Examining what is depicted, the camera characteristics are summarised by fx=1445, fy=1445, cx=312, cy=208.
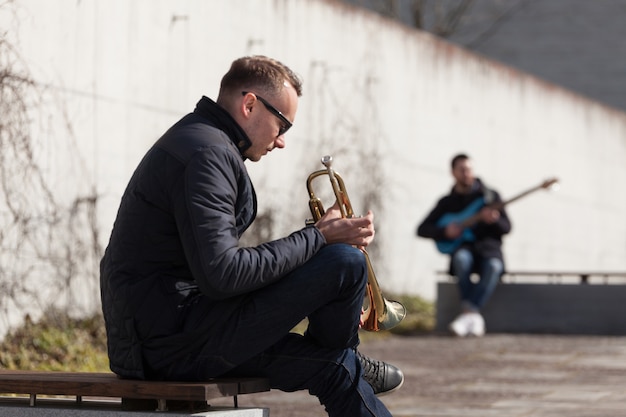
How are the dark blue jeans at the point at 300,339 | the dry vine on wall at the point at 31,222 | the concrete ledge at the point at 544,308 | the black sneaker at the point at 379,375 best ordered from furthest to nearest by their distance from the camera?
the concrete ledge at the point at 544,308 < the dry vine on wall at the point at 31,222 < the black sneaker at the point at 379,375 < the dark blue jeans at the point at 300,339

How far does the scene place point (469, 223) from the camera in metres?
11.7

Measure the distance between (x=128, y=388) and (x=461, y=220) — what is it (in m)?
7.64

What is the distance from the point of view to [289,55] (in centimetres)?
1214

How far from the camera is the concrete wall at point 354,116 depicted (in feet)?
29.7

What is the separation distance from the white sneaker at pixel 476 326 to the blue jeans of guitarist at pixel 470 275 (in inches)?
3.5

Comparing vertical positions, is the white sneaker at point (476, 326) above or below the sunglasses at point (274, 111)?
below

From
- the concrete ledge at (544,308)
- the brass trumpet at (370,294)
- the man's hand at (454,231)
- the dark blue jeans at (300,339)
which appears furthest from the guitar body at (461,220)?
the dark blue jeans at (300,339)

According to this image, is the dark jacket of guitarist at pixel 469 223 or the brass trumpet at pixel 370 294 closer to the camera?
the brass trumpet at pixel 370 294

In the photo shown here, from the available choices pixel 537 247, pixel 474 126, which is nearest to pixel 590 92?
pixel 537 247

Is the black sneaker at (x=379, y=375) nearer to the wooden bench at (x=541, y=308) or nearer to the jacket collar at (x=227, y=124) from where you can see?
the jacket collar at (x=227, y=124)

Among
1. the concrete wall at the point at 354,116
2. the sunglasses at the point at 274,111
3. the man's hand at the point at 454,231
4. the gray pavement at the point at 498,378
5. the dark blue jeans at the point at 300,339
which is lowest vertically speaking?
the gray pavement at the point at 498,378

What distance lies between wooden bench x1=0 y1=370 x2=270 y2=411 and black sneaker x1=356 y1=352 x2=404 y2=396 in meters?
0.42

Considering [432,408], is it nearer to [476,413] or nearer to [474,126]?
[476,413]

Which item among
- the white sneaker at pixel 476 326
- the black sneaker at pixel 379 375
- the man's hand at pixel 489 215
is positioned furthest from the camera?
the man's hand at pixel 489 215
